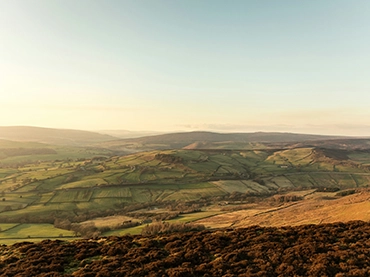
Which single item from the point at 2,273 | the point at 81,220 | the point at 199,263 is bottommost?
the point at 81,220

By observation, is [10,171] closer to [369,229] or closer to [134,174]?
[134,174]

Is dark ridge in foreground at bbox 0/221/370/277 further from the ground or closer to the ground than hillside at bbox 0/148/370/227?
further from the ground

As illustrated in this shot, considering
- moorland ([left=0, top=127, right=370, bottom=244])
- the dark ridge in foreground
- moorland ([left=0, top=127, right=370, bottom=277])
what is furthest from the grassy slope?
the dark ridge in foreground

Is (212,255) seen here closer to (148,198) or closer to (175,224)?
(175,224)

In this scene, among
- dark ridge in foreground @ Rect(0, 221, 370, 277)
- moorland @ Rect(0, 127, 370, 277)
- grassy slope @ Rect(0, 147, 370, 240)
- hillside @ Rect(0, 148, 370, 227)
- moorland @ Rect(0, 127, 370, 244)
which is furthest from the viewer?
grassy slope @ Rect(0, 147, 370, 240)

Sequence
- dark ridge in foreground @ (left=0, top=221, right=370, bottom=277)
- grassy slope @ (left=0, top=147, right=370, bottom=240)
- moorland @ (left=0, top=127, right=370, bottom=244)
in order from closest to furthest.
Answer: dark ridge in foreground @ (left=0, top=221, right=370, bottom=277), moorland @ (left=0, top=127, right=370, bottom=244), grassy slope @ (left=0, top=147, right=370, bottom=240)

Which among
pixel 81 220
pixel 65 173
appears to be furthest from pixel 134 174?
pixel 81 220

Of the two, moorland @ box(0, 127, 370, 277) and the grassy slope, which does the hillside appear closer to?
the grassy slope

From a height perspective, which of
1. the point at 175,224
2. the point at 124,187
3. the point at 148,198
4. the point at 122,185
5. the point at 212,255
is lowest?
the point at 148,198

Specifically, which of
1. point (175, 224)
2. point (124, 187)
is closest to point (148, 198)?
point (124, 187)
